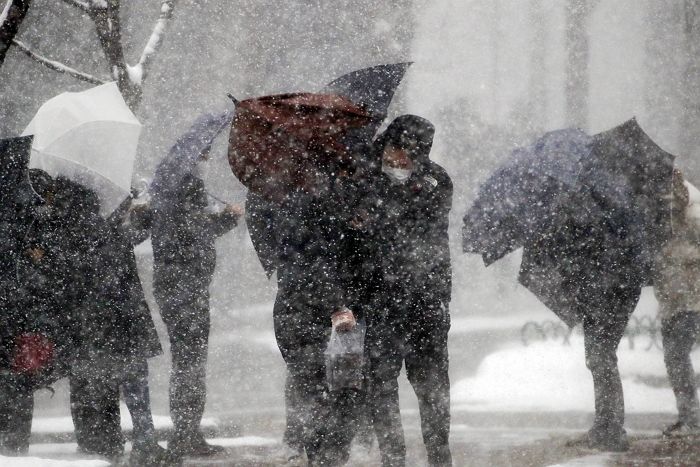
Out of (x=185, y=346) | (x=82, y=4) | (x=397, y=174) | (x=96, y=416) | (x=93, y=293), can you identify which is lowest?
(x=96, y=416)

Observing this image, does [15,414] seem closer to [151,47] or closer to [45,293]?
[45,293]

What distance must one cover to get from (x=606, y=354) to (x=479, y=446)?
1157 mm

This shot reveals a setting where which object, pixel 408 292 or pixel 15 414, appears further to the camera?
pixel 15 414

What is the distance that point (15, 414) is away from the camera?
18.0 ft

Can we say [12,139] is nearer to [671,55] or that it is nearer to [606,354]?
[606,354]

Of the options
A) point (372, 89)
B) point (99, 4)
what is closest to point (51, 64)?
point (99, 4)

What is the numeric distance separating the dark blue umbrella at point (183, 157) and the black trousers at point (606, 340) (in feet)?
8.20

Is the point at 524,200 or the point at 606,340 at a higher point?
the point at 524,200

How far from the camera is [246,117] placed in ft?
15.5

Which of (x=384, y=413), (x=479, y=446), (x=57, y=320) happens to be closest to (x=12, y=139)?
(x=57, y=320)

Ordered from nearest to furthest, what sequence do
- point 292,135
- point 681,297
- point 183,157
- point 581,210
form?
point 292,135
point 183,157
point 581,210
point 681,297

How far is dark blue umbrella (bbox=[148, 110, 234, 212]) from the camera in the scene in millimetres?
5336

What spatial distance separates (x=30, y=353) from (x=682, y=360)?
4272 millimetres

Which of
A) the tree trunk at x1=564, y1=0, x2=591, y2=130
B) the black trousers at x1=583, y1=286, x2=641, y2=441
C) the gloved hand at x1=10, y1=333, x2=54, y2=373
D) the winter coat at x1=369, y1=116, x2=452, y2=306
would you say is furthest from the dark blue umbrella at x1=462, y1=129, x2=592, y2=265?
the tree trunk at x1=564, y1=0, x2=591, y2=130
